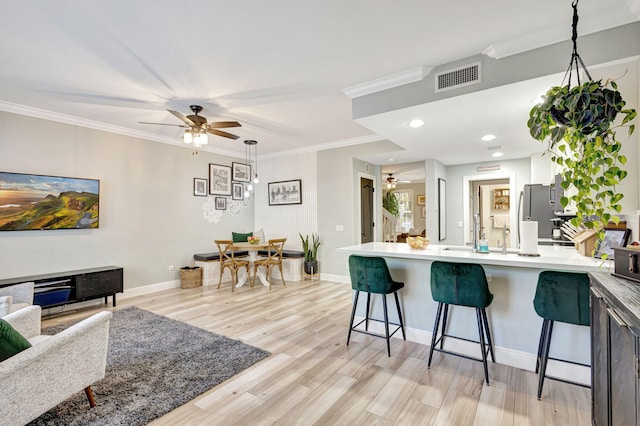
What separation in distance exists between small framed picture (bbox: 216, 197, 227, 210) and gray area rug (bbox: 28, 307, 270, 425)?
9.81ft

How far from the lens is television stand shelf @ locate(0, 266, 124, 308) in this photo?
3674 millimetres

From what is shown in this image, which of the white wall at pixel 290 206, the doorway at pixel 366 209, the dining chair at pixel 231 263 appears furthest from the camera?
the white wall at pixel 290 206

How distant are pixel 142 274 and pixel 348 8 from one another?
4.97 meters

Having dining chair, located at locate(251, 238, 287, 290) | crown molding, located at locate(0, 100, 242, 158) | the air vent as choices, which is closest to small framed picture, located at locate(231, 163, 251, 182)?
crown molding, located at locate(0, 100, 242, 158)

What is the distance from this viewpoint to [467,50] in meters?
2.54

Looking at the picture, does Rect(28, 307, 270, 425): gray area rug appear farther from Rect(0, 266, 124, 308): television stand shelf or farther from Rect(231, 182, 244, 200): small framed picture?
Rect(231, 182, 244, 200): small framed picture

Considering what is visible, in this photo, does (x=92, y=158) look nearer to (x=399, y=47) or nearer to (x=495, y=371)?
(x=399, y=47)

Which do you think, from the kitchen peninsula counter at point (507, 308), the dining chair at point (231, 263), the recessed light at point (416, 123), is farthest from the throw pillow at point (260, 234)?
the recessed light at point (416, 123)

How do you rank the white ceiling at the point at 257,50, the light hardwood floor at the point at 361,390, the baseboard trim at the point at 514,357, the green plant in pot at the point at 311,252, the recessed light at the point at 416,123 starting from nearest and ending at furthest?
the light hardwood floor at the point at 361,390, the white ceiling at the point at 257,50, the baseboard trim at the point at 514,357, the recessed light at the point at 416,123, the green plant in pot at the point at 311,252

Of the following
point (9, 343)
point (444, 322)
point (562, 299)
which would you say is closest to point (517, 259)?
point (562, 299)

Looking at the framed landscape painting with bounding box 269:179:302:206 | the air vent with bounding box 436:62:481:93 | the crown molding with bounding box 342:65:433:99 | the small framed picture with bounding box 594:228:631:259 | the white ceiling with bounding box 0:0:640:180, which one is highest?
the white ceiling with bounding box 0:0:640:180

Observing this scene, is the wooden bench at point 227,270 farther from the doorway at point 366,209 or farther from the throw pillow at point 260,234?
the doorway at point 366,209

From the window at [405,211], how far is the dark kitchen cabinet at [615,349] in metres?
10.1

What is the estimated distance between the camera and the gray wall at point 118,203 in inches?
152
